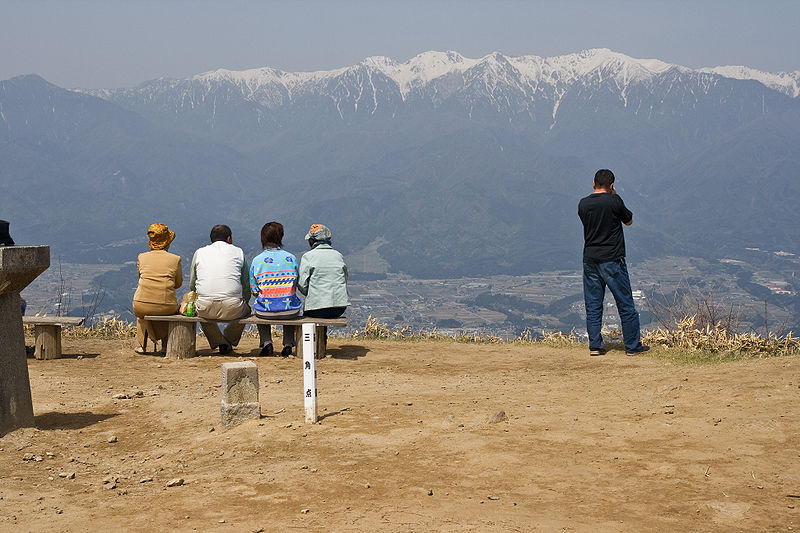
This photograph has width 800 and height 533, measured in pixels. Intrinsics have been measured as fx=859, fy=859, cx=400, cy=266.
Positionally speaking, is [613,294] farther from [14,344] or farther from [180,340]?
[14,344]

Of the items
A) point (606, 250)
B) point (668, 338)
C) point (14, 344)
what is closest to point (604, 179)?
point (606, 250)

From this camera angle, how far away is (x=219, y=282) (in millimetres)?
11609

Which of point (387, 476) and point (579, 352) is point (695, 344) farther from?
point (387, 476)

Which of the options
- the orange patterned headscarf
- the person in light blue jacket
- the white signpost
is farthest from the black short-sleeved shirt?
the orange patterned headscarf

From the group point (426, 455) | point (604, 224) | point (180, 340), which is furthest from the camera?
point (180, 340)

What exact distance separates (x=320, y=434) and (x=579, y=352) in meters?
5.97

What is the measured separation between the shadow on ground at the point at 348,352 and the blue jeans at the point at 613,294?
324cm

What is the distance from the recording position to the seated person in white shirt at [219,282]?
37.8 feet

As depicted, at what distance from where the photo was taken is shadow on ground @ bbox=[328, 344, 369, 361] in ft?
39.6

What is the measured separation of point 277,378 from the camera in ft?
33.6

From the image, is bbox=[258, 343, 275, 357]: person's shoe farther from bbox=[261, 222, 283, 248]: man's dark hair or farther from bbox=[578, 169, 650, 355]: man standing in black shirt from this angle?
bbox=[578, 169, 650, 355]: man standing in black shirt

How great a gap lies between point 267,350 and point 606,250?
479 centimetres

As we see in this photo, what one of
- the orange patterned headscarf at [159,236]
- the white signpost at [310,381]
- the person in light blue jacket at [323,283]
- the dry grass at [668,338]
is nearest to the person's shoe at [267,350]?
the person in light blue jacket at [323,283]

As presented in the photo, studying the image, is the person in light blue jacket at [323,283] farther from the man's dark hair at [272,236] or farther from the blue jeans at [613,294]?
the blue jeans at [613,294]
